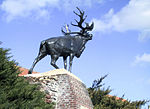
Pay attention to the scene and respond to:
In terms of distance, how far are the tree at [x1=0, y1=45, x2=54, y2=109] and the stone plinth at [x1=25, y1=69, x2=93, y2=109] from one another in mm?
1300

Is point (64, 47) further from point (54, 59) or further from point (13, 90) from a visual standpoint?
point (13, 90)

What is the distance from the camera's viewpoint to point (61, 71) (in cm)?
1170

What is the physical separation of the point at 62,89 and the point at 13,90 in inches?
126

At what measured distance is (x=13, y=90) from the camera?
27.5 ft

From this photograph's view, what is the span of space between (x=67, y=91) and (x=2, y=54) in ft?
11.1

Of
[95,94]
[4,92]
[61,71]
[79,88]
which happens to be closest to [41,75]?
[61,71]

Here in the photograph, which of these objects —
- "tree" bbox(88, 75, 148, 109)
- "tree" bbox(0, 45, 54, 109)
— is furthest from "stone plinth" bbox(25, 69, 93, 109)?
"tree" bbox(88, 75, 148, 109)

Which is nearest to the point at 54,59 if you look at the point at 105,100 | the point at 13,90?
the point at 13,90

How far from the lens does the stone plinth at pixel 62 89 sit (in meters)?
10.8

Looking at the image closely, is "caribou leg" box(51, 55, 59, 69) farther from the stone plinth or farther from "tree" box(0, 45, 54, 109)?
"tree" box(0, 45, 54, 109)

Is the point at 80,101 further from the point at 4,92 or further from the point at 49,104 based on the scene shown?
the point at 4,92

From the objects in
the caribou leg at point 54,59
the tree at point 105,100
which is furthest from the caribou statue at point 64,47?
the tree at point 105,100

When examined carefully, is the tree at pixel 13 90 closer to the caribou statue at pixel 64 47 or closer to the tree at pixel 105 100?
the caribou statue at pixel 64 47

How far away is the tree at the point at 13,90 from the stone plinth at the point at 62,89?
4.26 feet
